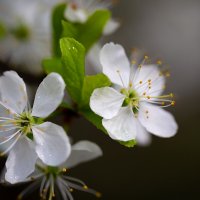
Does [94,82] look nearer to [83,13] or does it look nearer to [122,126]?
[122,126]

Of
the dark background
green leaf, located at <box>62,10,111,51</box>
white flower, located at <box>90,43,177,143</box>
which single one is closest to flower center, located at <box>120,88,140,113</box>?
white flower, located at <box>90,43,177,143</box>

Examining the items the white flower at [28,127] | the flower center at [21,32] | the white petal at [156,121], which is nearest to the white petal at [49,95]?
the white flower at [28,127]

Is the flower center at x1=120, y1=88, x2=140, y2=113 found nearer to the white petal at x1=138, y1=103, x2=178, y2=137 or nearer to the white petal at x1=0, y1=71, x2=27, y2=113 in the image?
the white petal at x1=138, y1=103, x2=178, y2=137

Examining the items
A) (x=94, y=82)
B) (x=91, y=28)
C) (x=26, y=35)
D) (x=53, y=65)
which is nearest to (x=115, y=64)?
(x=94, y=82)

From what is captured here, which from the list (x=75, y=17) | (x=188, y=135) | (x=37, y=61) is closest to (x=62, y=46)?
(x=75, y=17)

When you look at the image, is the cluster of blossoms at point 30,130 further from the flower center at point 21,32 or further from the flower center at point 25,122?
the flower center at point 21,32
